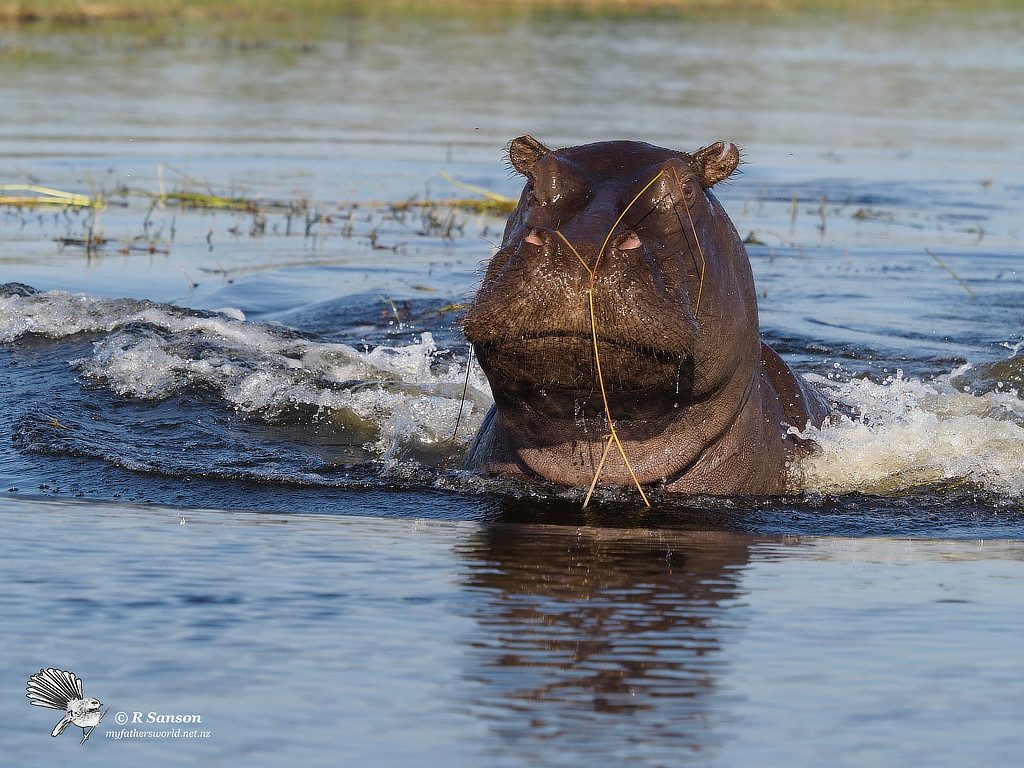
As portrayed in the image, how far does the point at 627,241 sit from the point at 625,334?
0.89ft

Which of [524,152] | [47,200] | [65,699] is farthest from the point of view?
[47,200]

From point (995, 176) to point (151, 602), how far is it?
1276cm

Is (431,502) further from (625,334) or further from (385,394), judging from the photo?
(385,394)

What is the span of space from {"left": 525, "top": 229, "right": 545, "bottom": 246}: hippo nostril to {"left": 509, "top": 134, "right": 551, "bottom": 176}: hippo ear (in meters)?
0.61

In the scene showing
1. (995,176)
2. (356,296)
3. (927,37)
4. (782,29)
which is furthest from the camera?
(782,29)

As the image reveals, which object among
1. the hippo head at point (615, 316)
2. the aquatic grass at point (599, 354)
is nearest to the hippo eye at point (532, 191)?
the hippo head at point (615, 316)

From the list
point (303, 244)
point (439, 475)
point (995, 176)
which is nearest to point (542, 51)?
point (995, 176)

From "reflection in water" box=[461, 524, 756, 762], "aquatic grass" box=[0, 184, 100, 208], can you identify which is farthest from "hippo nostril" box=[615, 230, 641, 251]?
"aquatic grass" box=[0, 184, 100, 208]

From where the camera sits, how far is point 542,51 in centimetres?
3094

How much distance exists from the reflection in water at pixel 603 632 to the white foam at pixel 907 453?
952 millimetres

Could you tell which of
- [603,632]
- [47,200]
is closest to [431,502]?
[603,632]

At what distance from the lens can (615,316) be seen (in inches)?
159

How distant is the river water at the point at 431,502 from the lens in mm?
2902

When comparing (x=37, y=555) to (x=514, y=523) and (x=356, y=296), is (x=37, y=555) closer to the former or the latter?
(x=514, y=523)
